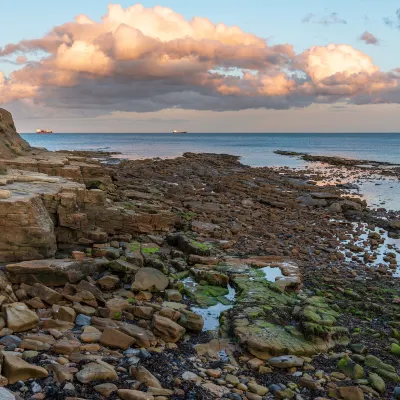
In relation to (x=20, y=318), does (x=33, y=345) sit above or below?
below

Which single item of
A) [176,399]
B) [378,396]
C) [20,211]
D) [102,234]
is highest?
[20,211]

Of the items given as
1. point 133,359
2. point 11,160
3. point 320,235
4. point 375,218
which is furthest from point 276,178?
point 133,359

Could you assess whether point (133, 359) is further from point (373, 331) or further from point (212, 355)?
point (373, 331)

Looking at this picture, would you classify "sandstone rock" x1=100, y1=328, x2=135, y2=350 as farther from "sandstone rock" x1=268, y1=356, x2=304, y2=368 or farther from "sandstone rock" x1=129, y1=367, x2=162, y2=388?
"sandstone rock" x1=268, y1=356, x2=304, y2=368

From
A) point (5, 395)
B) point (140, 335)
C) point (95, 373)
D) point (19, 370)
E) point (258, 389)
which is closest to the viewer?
point (5, 395)

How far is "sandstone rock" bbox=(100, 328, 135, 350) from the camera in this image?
21.9ft

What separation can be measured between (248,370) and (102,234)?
6678 mm

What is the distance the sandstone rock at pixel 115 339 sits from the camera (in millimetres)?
6668

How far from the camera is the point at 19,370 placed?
5180 mm

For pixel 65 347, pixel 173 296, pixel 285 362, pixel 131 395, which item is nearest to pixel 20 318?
pixel 65 347

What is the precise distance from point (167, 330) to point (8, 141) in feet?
55.0

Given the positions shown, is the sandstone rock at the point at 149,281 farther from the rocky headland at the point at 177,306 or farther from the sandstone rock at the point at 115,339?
the sandstone rock at the point at 115,339

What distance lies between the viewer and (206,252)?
40.4 feet

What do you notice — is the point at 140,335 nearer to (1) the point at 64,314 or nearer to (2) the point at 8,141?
(1) the point at 64,314
